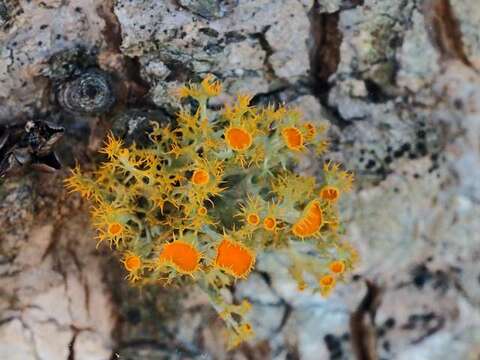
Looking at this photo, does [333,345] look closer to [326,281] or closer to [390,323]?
[390,323]

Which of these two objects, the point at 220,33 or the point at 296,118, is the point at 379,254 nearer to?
the point at 296,118

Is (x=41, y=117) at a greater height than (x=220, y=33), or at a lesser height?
lesser

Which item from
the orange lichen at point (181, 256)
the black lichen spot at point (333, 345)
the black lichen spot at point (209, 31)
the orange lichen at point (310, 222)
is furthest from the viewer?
the black lichen spot at point (333, 345)

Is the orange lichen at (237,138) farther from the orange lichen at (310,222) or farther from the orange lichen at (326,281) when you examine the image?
the orange lichen at (326,281)

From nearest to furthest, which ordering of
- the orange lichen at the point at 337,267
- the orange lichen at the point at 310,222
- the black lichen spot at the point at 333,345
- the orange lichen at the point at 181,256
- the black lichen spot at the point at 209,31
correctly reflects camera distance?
the orange lichen at the point at 181,256
the orange lichen at the point at 310,222
the orange lichen at the point at 337,267
the black lichen spot at the point at 209,31
the black lichen spot at the point at 333,345

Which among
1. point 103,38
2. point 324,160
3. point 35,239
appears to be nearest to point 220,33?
point 103,38

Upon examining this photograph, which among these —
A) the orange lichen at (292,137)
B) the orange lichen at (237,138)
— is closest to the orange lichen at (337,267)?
the orange lichen at (292,137)

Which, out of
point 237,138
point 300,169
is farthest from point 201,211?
point 300,169
